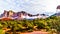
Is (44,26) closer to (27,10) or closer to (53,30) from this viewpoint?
(53,30)

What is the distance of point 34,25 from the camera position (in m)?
3.49

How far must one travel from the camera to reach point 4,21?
3.45m

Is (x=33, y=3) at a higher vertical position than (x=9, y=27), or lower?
higher

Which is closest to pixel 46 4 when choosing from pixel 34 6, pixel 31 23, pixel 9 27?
pixel 34 6

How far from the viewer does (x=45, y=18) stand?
3512 millimetres

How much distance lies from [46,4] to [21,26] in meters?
0.66

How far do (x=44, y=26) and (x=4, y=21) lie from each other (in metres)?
0.78

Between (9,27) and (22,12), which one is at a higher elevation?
(22,12)

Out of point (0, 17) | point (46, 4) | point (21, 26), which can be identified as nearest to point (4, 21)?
point (0, 17)

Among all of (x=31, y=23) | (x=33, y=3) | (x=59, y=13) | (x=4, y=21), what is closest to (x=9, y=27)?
(x=4, y=21)

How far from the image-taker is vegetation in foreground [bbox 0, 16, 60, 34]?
11.0ft

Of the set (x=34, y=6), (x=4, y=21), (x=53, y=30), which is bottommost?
(x=53, y=30)

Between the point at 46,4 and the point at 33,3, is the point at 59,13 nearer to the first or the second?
the point at 46,4

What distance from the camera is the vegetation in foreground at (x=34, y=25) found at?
337cm
